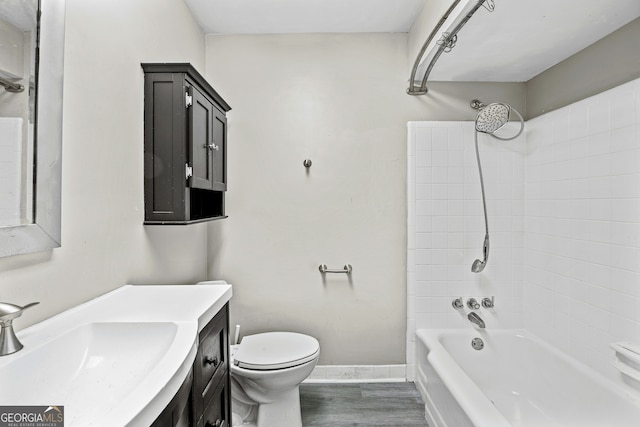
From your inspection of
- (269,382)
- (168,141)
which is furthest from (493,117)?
(269,382)

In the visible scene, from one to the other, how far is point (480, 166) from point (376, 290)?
3.72 feet

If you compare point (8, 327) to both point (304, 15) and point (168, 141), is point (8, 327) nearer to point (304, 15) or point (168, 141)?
point (168, 141)

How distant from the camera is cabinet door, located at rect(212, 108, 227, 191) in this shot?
75.6 inches

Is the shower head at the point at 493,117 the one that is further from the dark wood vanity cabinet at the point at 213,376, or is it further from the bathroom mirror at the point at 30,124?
the bathroom mirror at the point at 30,124

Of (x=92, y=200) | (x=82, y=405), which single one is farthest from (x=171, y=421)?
(x=92, y=200)

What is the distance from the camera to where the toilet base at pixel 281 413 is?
1.80 m

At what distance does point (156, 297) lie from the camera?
1.26 meters

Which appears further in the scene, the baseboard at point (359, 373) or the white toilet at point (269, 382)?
the baseboard at point (359, 373)

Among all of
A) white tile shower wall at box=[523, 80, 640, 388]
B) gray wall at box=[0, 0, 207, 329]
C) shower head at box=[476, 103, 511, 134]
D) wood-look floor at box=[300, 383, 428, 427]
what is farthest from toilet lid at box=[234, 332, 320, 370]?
shower head at box=[476, 103, 511, 134]

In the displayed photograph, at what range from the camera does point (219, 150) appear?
203cm

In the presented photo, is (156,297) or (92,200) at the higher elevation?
(92,200)

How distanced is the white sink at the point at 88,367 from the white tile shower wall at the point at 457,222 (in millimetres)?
1797

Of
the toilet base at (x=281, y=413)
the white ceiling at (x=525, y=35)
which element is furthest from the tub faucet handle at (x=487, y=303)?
the white ceiling at (x=525, y=35)

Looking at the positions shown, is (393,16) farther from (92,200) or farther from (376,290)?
(92,200)
